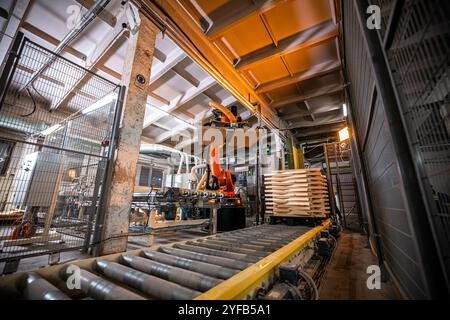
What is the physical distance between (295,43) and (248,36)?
1342 mm

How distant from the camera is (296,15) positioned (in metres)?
4.69

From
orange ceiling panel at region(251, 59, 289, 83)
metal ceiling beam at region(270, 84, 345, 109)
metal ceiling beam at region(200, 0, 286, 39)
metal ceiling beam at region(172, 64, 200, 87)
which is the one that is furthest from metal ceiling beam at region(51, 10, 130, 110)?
metal ceiling beam at region(270, 84, 345, 109)

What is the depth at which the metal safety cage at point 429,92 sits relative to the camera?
978 millimetres

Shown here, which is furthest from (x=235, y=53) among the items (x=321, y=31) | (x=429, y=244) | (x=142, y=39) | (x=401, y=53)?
(x=429, y=244)

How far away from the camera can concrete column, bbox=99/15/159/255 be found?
275cm

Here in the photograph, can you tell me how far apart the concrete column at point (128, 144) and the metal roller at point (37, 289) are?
1.29m

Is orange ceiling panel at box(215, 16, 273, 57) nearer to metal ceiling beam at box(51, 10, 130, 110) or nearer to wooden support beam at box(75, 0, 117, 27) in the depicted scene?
metal ceiling beam at box(51, 10, 130, 110)

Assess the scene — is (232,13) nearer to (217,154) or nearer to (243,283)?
(217,154)

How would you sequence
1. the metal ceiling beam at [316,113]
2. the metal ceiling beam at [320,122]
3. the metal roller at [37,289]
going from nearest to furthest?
the metal roller at [37,289] < the metal ceiling beam at [316,113] < the metal ceiling beam at [320,122]

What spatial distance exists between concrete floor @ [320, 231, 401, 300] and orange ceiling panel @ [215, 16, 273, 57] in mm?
5613

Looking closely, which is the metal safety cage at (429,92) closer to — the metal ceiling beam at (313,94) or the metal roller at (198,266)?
the metal roller at (198,266)
